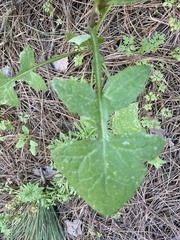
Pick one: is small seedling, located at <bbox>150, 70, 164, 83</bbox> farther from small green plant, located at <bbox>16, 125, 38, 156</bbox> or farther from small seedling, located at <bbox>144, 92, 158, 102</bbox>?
small green plant, located at <bbox>16, 125, 38, 156</bbox>

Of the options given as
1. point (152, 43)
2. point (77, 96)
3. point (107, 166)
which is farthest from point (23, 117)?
point (107, 166)

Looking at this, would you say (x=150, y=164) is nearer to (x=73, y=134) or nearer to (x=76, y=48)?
(x=73, y=134)

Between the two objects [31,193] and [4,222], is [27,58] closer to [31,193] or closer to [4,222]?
[31,193]

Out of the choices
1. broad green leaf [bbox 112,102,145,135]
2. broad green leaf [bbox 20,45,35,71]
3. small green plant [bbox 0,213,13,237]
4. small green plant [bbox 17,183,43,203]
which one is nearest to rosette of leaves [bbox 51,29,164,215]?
broad green leaf [bbox 112,102,145,135]

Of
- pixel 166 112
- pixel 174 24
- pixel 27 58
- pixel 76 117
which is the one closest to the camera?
pixel 27 58

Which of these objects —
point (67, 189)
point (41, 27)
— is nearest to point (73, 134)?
point (67, 189)

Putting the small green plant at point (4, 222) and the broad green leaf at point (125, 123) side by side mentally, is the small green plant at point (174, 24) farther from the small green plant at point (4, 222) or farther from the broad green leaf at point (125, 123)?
the small green plant at point (4, 222)
